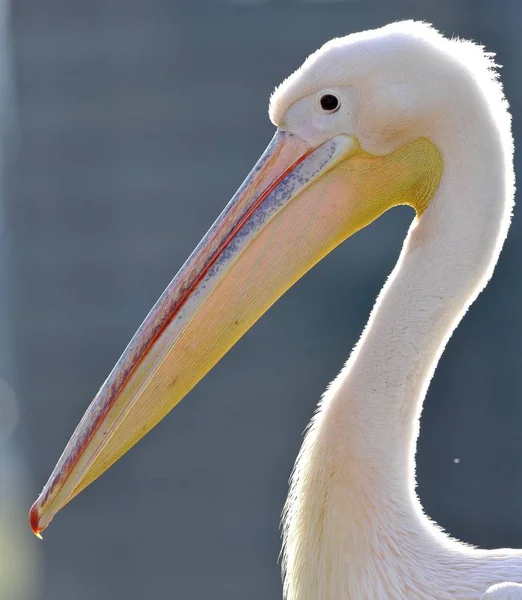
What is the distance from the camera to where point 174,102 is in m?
7.44

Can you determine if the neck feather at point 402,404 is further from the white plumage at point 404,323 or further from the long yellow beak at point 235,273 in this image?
the long yellow beak at point 235,273

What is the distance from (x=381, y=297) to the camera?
7.73 ft

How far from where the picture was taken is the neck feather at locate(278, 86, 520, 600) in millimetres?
2230

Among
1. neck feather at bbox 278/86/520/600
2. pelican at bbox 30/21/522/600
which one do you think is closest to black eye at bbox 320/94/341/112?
pelican at bbox 30/21/522/600

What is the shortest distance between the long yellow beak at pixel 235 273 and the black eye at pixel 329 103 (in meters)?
0.06

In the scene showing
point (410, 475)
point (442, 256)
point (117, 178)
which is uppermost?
point (117, 178)

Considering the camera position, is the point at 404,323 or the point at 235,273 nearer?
the point at 404,323

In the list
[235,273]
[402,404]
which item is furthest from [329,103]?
[402,404]

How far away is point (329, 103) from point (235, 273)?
396mm

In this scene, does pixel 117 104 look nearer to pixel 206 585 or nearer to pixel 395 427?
pixel 206 585

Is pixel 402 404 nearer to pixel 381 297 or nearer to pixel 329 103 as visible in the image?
pixel 381 297

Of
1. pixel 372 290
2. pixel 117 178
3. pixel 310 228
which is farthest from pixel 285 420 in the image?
pixel 310 228

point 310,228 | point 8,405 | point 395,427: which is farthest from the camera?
point 8,405

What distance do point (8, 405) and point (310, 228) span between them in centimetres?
593
